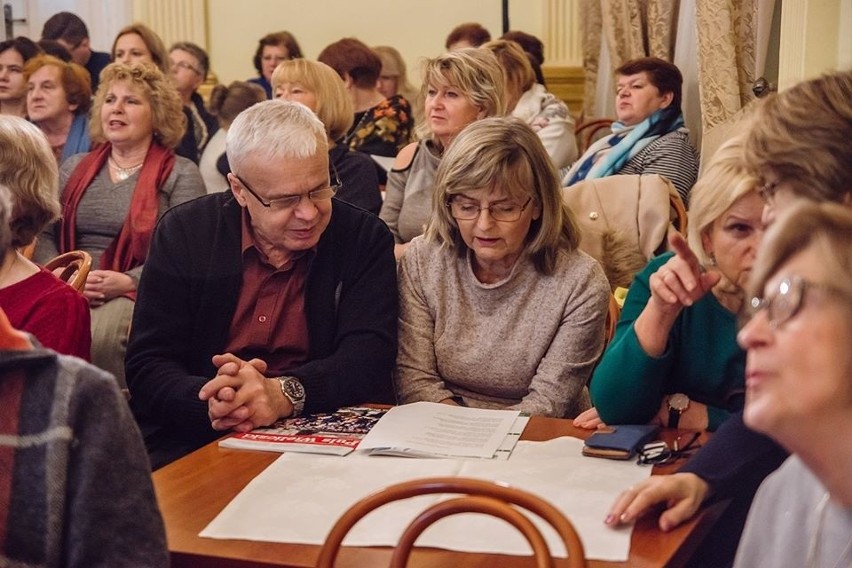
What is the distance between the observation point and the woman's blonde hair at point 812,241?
3.62 feet

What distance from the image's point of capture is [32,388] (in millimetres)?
1303

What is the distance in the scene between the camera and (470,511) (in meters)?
1.42

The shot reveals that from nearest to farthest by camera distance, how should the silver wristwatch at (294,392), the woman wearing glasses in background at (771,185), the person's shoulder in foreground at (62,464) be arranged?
1. the person's shoulder in foreground at (62,464)
2. the woman wearing glasses in background at (771,185)
3. the silver wristwatch at (294,392)

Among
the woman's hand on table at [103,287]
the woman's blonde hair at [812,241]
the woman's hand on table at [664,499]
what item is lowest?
the woman's hand on table at [103,287]

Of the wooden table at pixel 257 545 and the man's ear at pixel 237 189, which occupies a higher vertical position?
the man's ear at pixel 237 189

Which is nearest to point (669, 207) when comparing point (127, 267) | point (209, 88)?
point (127, 267)

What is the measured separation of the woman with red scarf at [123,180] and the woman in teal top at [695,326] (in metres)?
2.13

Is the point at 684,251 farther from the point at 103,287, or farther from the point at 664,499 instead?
the point at 103,287

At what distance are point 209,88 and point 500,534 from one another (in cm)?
650

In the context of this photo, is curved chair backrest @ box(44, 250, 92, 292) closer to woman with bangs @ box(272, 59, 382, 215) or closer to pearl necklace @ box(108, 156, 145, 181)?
pearl necklace @ box(108, 156, 145, 181)

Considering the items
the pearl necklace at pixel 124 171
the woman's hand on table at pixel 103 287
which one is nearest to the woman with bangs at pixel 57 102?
the pearl necklace at pixel 124 171

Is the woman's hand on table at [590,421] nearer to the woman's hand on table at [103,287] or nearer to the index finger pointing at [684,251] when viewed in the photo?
the index finger pointing at [684,251]

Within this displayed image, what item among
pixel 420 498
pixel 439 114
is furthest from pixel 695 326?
pixel 439 114

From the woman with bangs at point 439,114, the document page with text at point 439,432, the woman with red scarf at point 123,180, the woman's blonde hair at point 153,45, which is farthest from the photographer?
the woman's blonde hair at point 153,45
